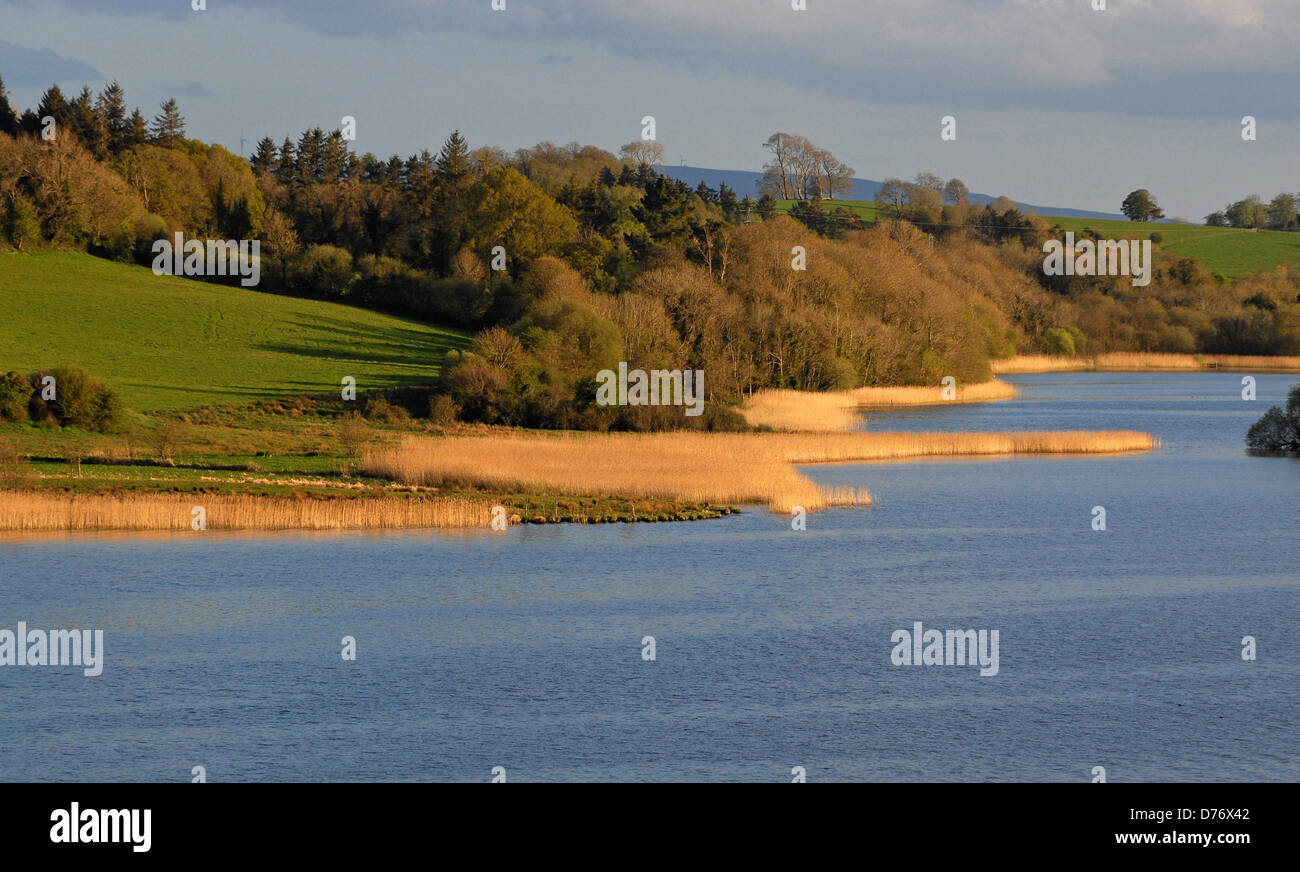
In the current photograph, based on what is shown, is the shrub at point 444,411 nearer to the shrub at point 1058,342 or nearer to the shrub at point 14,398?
the shrub at point 14,398

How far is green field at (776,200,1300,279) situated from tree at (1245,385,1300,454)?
296ft

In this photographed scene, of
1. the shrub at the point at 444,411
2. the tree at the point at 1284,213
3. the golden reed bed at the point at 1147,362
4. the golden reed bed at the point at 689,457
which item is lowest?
the golden reed bed at the point at 689,457

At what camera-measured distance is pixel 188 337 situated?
8744 centimetres

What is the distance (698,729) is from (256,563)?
1737 cm

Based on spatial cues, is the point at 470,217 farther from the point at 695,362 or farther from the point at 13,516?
the point at 13,516

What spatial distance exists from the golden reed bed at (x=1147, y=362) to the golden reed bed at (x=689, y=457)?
6383 cm

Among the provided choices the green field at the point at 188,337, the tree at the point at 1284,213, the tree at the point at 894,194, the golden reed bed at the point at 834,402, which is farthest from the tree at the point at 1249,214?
the green field at the point at 188,337

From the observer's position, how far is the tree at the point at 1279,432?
2554 inches

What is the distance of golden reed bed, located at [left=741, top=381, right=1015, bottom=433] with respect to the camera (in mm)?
70938

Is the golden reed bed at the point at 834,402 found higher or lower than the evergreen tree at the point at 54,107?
lower

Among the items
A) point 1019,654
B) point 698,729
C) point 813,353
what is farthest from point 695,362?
point 698,729

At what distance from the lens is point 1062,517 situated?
46.8 metres

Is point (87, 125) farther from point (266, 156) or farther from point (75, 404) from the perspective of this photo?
point (75, 404)

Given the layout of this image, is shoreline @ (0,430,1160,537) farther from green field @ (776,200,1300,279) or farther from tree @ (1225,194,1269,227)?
tree @ (1225,194,1269,227)
